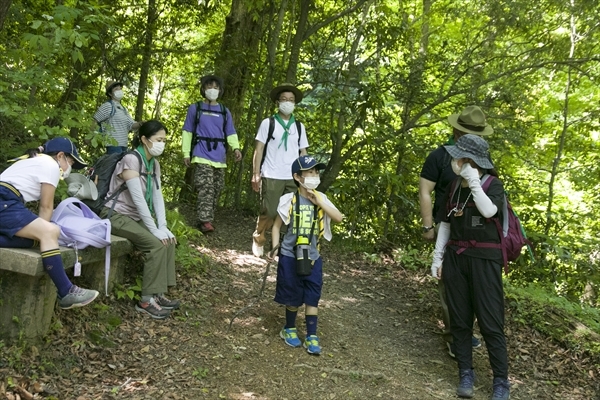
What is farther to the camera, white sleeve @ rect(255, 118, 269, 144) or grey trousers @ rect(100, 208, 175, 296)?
white sleeve @ rect(255, 118, 269, 144)

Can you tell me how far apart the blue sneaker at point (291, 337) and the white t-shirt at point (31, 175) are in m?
2.30

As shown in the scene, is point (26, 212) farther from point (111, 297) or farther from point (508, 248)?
point (508, 248)

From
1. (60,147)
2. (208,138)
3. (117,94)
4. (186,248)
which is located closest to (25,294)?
(60,147)

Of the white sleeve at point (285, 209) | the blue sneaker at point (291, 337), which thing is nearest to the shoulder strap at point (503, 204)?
the white sleeve at point (285, 209)

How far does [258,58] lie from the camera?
32.7 feet

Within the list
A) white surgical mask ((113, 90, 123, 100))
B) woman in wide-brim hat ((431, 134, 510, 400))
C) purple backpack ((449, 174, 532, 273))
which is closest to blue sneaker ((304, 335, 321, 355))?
woman in wide-brim hat ((431, 134, 510, 400))

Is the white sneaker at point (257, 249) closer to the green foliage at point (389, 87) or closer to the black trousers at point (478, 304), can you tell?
the green foliage at point (389, 87)

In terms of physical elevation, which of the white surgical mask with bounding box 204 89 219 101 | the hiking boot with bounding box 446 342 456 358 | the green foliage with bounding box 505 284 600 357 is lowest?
the hiking boot with bounding box 446 342 456 358

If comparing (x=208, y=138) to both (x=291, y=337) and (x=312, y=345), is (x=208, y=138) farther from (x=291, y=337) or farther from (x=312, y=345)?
(x=312, y=345)

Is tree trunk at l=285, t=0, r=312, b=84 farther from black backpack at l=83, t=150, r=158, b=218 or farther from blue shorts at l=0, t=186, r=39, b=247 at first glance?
blue shorts at l=0, t=186, r=39, b=247

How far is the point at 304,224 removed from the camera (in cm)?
464

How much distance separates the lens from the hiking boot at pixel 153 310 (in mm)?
4836

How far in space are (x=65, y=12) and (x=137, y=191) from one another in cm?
186

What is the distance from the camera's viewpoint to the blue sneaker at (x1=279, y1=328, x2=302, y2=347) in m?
4.70
